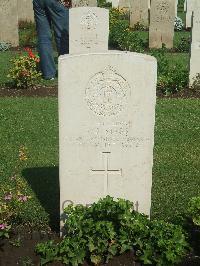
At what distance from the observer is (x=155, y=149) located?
6621 mm

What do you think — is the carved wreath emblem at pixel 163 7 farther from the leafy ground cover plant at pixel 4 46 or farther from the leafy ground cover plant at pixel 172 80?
the leafy ground cover plant at pixel 172 80

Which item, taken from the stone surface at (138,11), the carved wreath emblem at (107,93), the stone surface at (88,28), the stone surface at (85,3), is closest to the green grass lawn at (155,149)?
the stone surface at (88,28)

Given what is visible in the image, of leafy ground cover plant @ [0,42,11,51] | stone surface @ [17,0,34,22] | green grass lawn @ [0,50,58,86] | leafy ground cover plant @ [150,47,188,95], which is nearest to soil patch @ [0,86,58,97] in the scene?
green grass lawn @ [0,50,58,86]

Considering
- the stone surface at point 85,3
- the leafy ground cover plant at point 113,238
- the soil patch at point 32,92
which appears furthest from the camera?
the stone surface at point 85,3

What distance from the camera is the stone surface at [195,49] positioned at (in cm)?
916

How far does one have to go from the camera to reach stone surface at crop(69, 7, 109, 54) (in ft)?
29.7

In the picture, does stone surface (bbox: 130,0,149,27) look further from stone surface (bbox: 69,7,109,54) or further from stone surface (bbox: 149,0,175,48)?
stone surface (bbox: 69,7,109,54)

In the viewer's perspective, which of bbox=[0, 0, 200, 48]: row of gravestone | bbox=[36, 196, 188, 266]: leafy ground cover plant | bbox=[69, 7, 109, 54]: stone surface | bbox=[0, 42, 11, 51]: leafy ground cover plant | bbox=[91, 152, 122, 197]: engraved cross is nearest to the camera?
bbox=[36, 196, 188, 266]: leafy ground cover plant

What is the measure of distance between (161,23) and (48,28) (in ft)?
13.8

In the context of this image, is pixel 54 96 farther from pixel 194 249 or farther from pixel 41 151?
pixel 194 249

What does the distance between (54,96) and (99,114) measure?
16.6ft

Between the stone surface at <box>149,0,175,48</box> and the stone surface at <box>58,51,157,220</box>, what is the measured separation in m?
9.71

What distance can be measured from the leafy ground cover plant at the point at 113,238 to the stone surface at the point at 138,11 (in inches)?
543

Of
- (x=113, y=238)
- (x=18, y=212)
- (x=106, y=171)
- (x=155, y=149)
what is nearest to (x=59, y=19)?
(x=155, y=149)
